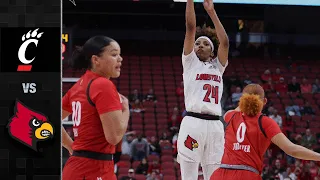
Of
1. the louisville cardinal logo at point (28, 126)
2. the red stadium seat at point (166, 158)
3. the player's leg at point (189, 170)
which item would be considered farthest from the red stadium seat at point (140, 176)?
the louisville cardinal logo at point (28, 126)

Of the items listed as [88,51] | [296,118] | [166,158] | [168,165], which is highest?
[88,51]

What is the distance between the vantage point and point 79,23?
21.7 m

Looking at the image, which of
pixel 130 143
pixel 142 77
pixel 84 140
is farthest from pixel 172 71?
pixel 84 140

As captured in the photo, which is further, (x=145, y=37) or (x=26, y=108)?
(x=145, y=37)

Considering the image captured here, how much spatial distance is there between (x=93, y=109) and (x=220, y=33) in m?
2.43

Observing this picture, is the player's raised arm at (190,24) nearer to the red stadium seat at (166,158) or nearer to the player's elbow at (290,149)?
the player's elbow at (290,149)

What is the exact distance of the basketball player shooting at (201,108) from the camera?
621 centimetres

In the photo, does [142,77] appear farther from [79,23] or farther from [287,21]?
[287,21]

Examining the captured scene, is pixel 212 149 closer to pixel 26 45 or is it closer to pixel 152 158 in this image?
pixel 26 45

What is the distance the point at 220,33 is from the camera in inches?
247

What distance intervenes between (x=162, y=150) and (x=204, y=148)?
10331mm

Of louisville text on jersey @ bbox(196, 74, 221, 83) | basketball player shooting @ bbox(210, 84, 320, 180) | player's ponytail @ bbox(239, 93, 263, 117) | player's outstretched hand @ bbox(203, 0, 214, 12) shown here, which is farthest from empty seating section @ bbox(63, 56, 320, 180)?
player's ponytail @ bbox(239, 93, 263, 117)

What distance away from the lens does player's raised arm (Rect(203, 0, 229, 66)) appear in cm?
616

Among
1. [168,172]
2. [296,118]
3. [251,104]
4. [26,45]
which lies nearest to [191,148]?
[251,104]
